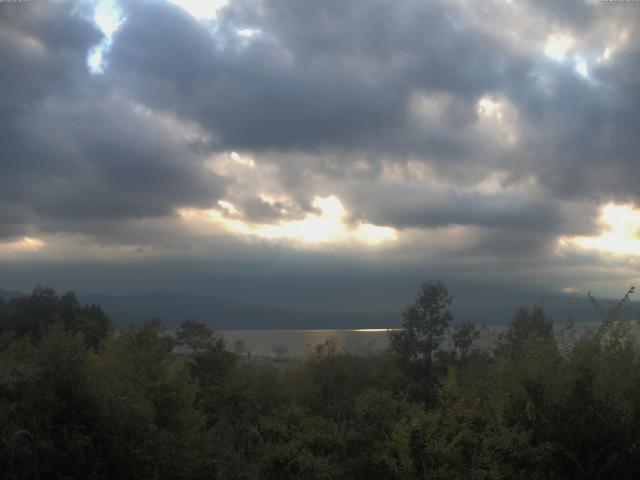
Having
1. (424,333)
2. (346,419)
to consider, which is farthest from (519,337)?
(424,333)

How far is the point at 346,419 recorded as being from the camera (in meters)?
21.7

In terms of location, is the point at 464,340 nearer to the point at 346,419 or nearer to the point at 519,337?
the point at 519,337

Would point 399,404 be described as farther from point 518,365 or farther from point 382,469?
point 518,365

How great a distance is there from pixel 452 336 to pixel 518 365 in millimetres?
15986

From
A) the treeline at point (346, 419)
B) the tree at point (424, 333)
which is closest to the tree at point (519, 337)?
the treeline at point (346, 419)

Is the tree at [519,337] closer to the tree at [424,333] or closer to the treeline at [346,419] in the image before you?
the treeline at [346,419]

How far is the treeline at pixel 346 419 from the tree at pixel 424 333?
4389 mm

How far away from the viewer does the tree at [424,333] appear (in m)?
30.1

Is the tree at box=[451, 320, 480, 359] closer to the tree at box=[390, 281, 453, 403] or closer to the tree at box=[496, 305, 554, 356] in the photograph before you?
the tree at box=[390, 281, 453, 403]

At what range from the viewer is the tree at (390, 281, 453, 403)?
3012cm

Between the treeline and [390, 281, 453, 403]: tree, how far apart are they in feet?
14.4

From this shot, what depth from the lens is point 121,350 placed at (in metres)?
25.7

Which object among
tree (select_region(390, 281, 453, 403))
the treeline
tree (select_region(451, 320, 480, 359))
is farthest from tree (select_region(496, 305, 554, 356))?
tree (select_region(390, 281, 453, 403))

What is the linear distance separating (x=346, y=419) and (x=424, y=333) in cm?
994
